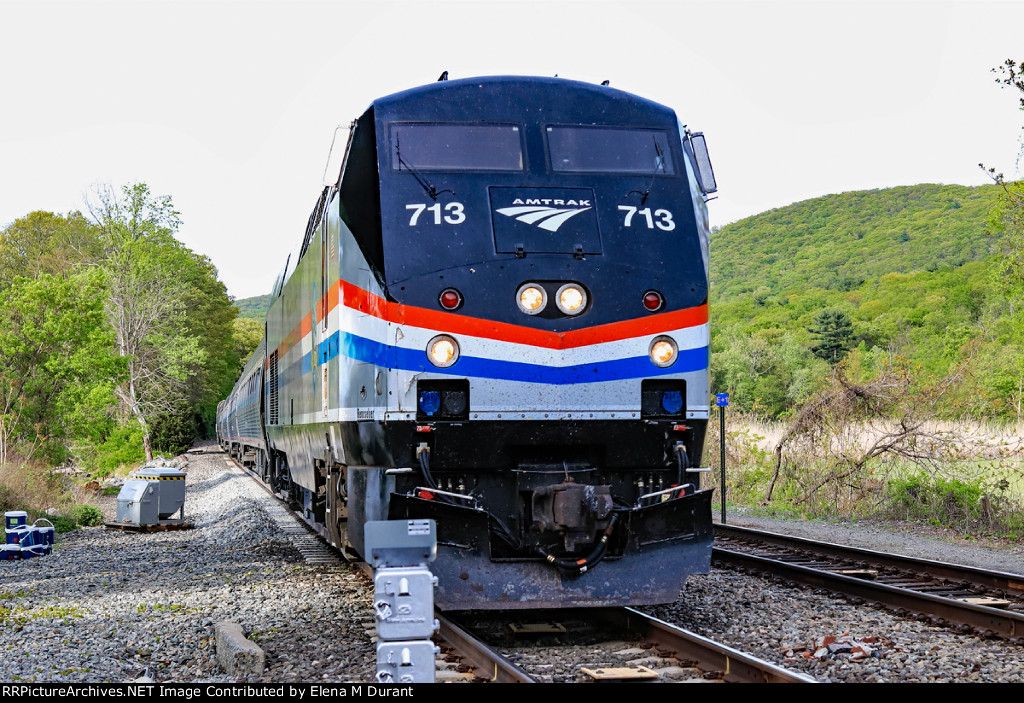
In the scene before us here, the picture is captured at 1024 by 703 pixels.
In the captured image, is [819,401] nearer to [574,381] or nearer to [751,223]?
[574,381]

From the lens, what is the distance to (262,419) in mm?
15867

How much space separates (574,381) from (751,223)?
95.4 m

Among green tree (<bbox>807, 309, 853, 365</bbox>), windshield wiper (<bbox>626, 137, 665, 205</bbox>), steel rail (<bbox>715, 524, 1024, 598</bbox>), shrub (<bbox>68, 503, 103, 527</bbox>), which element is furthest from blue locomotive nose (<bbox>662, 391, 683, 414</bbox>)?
green tree (<bbox>807, 309, 853, 365</bbox>)

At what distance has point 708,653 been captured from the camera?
5.58m

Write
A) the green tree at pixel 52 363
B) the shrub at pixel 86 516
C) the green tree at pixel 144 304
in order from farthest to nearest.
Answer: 1. the green tree at pixel 144 304
2. the green tree at pixel 52 363
3. the shrub at pixel 86 516

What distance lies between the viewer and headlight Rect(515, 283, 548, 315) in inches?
250

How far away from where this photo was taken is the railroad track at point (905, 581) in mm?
6840

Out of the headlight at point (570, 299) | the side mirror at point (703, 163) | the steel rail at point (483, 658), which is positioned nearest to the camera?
the steel rail at point (483, 658)

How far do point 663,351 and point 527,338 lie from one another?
97 centimetres

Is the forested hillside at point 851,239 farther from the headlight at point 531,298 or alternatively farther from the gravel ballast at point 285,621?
the headlight at point 531,298

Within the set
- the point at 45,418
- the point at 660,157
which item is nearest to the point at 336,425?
the point at 660,157

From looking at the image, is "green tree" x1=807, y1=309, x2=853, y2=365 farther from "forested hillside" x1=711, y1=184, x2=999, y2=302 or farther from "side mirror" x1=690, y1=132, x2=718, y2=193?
"side mirror" x1=690, y1=132, x2=718, y2=193

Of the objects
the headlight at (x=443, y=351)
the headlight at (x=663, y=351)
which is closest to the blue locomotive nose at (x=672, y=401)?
the headlight at (x=663, y=351)

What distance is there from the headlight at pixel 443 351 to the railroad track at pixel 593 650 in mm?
1707
